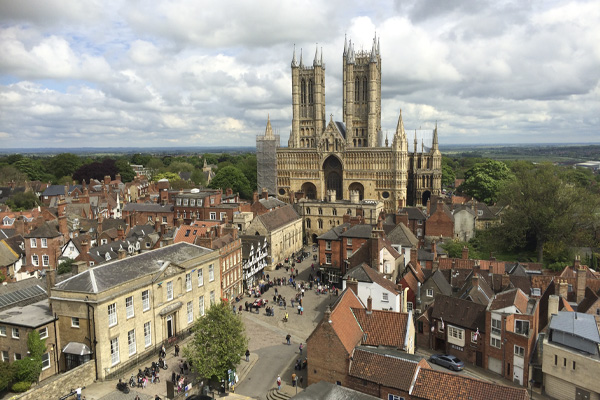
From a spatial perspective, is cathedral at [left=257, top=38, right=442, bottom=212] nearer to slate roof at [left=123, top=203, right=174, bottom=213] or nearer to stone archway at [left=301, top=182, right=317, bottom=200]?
stone archway at [left=301, top=182, right=317, bottom=200]

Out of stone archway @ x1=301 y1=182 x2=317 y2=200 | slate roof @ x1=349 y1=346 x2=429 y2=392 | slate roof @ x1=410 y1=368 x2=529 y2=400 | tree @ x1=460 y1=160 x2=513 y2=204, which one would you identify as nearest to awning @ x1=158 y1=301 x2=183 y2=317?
slate roof @ x1=349 y1=346 x2=429 y2=392

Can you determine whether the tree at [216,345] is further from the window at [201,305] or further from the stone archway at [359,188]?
the stone archway at [359,188]

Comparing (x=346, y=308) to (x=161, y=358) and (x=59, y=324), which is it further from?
(x=59, y=324)

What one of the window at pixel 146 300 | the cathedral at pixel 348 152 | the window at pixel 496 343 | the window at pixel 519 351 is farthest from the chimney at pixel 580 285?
the cathedral at pixel 348 152

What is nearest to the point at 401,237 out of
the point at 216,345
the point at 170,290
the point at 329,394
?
the point at 170,290

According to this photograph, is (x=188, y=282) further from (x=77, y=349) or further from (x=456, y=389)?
(x=456, y=389)
